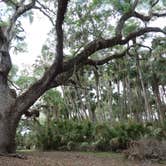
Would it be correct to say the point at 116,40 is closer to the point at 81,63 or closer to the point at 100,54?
the point at 81,63

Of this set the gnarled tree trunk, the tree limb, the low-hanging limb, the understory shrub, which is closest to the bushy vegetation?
the understory shrub

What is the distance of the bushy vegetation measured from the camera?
16.9m

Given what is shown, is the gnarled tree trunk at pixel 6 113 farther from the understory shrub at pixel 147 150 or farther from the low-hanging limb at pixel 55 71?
the understory shrub at pixel 147 150

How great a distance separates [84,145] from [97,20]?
6778 mm

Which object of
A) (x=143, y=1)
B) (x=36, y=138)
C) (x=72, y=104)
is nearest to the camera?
(x=143, y=1)

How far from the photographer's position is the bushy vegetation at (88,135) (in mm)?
16922

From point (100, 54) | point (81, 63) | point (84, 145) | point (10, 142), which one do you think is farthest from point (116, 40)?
point (100, 54)

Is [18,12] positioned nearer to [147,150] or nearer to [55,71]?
[55,71]

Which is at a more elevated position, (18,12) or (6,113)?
(18,12)

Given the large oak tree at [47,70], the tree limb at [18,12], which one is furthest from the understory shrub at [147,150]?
the tree limb at [18,12]

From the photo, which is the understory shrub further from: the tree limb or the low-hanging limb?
the tree limb

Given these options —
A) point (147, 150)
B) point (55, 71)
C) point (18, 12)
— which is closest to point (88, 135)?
point (147, 150)

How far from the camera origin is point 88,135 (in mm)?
18531

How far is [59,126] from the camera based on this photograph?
19.2 metres
